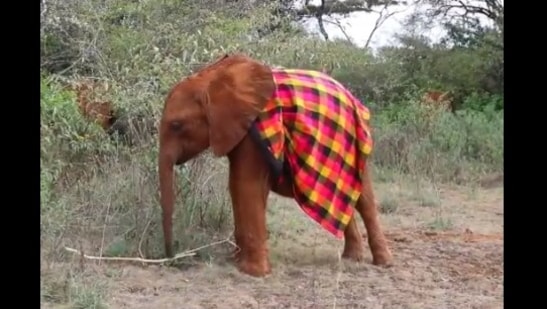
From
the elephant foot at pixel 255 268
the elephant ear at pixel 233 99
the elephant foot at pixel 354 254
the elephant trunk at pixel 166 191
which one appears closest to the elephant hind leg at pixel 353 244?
the elephant foot at pixel 354 254

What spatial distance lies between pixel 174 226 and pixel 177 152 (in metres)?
0.68

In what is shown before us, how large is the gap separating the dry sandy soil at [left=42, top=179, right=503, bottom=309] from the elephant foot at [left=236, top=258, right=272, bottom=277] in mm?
49

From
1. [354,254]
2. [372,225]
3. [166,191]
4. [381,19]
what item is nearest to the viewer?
[166,191]

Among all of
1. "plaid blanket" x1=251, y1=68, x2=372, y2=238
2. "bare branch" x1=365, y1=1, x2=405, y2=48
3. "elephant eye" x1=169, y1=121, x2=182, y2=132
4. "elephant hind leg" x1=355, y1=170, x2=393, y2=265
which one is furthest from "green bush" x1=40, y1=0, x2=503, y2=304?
"bare branch" x1=365, y1=1, x2=405, y2=48

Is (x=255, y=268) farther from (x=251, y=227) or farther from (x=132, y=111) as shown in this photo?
(x=132, y=111)

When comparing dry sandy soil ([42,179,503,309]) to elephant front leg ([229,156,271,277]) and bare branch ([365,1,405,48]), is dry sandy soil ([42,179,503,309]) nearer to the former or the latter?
elephant front leg ([229,156,271,277])

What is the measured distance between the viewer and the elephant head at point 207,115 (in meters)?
5.36

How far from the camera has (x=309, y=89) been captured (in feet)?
18.1

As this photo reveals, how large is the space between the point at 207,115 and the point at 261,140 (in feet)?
1.22

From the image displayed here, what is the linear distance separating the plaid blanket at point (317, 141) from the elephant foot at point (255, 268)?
0.42 m

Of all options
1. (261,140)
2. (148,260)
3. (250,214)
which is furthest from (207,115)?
(148,260)

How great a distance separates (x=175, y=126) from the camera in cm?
543
